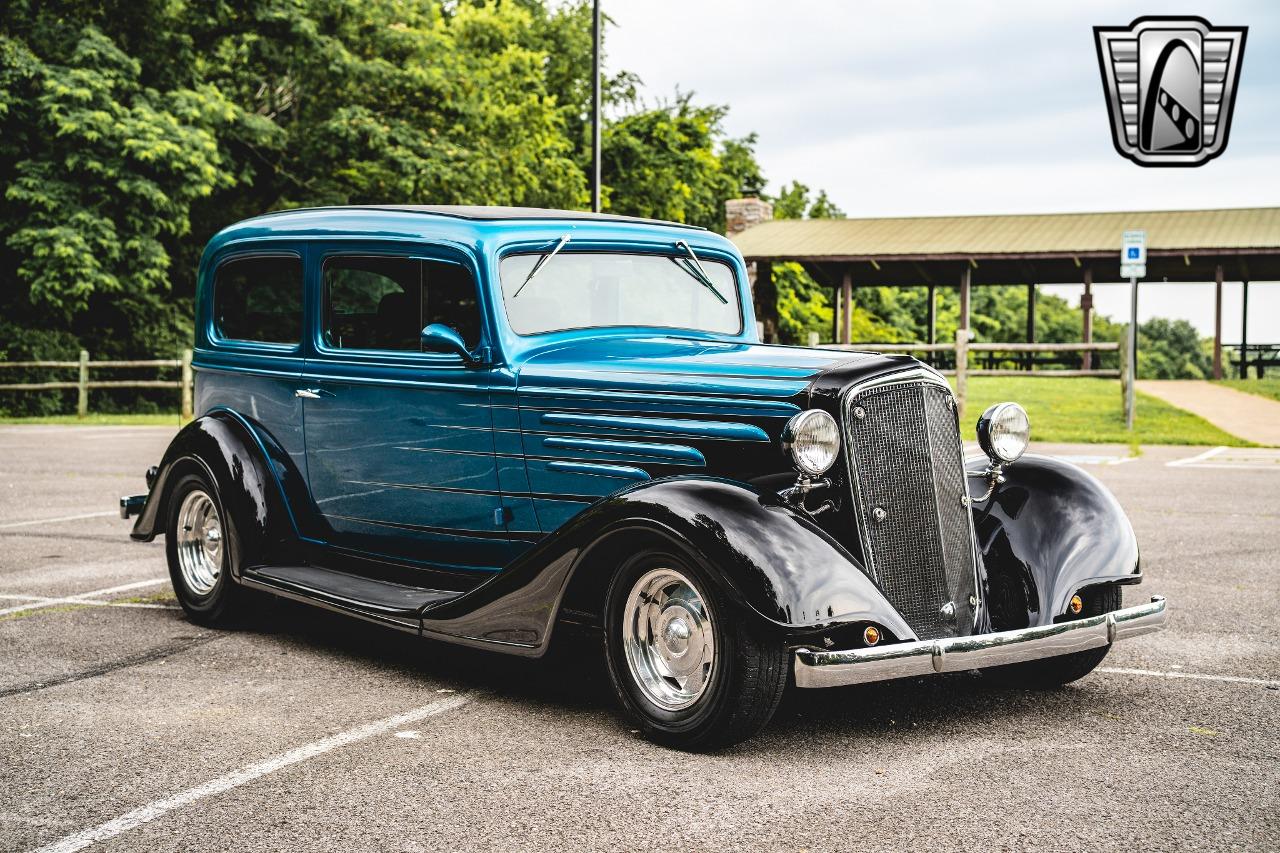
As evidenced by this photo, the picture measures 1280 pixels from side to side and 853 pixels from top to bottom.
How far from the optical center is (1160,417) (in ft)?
67.1

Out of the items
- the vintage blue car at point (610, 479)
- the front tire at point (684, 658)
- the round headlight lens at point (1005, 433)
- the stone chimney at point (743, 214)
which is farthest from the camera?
the stone chimney at point (743, 214)

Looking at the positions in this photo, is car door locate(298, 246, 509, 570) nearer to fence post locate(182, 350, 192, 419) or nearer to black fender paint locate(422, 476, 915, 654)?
black fender paint locate(422, 476, 915, 654)

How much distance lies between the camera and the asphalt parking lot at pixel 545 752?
3.53m

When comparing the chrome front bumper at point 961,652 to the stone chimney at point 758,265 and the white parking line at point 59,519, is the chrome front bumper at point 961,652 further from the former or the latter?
the stone chimney at point 758,265

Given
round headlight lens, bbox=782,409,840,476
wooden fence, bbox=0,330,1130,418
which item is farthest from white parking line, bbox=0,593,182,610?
wooden fence, bbox=0,330,1130,418

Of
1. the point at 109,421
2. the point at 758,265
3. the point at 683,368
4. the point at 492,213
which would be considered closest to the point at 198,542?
the point at 492,213

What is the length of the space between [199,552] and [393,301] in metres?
1.81

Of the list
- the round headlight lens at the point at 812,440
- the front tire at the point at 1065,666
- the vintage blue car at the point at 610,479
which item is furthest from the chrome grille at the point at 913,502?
the front tire at the point at 1065,666

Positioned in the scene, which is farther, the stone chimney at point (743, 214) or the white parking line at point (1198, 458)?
the stone chimney at point (743, 214)

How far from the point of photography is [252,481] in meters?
6.01

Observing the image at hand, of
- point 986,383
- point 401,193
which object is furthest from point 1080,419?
point 401,193

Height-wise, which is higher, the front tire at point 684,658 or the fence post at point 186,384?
the fence post at point 186,384

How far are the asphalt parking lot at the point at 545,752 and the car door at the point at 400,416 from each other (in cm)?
59

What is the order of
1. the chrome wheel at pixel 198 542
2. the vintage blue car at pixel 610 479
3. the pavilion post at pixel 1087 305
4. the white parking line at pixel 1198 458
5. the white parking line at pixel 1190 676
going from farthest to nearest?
the pavilion post at pixel 1087 305
the white parking line at pixel 1198 458
the chrome wheel at pixel 198 542
the white parking line at pixel 1190 676
the vintage blue car at pixel 610 479
